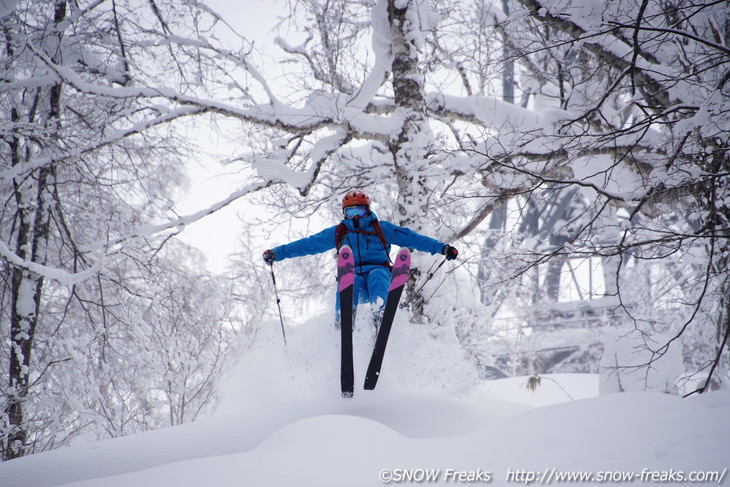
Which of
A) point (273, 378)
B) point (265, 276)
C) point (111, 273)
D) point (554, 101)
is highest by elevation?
point (554, 101)

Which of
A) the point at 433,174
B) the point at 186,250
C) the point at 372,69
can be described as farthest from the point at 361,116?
the point at 186,250

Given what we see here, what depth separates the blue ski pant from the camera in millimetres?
3574

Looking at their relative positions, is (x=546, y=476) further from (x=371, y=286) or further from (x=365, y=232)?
(x=365, y=232)

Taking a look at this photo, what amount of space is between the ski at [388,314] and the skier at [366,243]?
0.24 metres

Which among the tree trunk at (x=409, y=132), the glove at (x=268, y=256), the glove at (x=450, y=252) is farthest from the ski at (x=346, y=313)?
the tree trunk at (x=409, y=132)

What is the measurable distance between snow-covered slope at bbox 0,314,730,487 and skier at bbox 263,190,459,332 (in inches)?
33.9

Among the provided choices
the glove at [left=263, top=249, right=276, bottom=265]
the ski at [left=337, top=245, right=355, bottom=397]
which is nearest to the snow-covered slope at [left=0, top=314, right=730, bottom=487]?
the ski at [left=337, top=245, right=355, bottom=397]

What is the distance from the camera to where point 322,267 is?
8.08 m

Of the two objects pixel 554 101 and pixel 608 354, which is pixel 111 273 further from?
pixel 554 101

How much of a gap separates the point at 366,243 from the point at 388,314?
785mm

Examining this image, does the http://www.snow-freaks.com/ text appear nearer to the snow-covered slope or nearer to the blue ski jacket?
the snow-covered slope

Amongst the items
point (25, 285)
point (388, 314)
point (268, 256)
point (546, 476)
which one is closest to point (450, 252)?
point (388, 314)

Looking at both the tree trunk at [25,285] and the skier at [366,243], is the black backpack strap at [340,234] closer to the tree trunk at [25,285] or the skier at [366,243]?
the skier at [366,243]

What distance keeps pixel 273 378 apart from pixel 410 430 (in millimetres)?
1546
